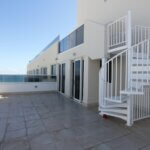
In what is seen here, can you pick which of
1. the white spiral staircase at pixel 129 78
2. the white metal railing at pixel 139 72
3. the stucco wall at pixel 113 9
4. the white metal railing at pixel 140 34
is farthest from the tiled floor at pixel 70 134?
the stucco wall at pixel 113 9

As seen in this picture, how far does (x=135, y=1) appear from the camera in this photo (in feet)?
16.5

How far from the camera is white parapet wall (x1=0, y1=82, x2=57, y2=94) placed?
8609 millimetres

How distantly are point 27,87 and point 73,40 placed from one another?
4.36 metres

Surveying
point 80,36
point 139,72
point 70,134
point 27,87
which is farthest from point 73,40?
point 70,134

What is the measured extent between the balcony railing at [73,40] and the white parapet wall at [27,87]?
2.55 metres

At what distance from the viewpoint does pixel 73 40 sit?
734cm

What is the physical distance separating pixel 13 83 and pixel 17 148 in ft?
22.8

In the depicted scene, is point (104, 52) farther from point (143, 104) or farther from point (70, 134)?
point (70, 134)

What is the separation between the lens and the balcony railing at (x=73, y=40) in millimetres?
6493

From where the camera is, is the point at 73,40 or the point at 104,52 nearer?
the point at 104,52

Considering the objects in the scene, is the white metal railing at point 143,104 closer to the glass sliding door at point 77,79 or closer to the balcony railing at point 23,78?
the glass sliding door at point 77,79

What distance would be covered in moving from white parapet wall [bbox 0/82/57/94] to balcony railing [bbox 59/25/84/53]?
8.38 feet

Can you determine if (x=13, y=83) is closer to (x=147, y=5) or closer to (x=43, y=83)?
(x=43, y=83)

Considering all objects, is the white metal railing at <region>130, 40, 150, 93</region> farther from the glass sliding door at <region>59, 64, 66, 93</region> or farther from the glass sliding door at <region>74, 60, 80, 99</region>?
the glass sliding door at <region>59, 64, 66, 93</region>
